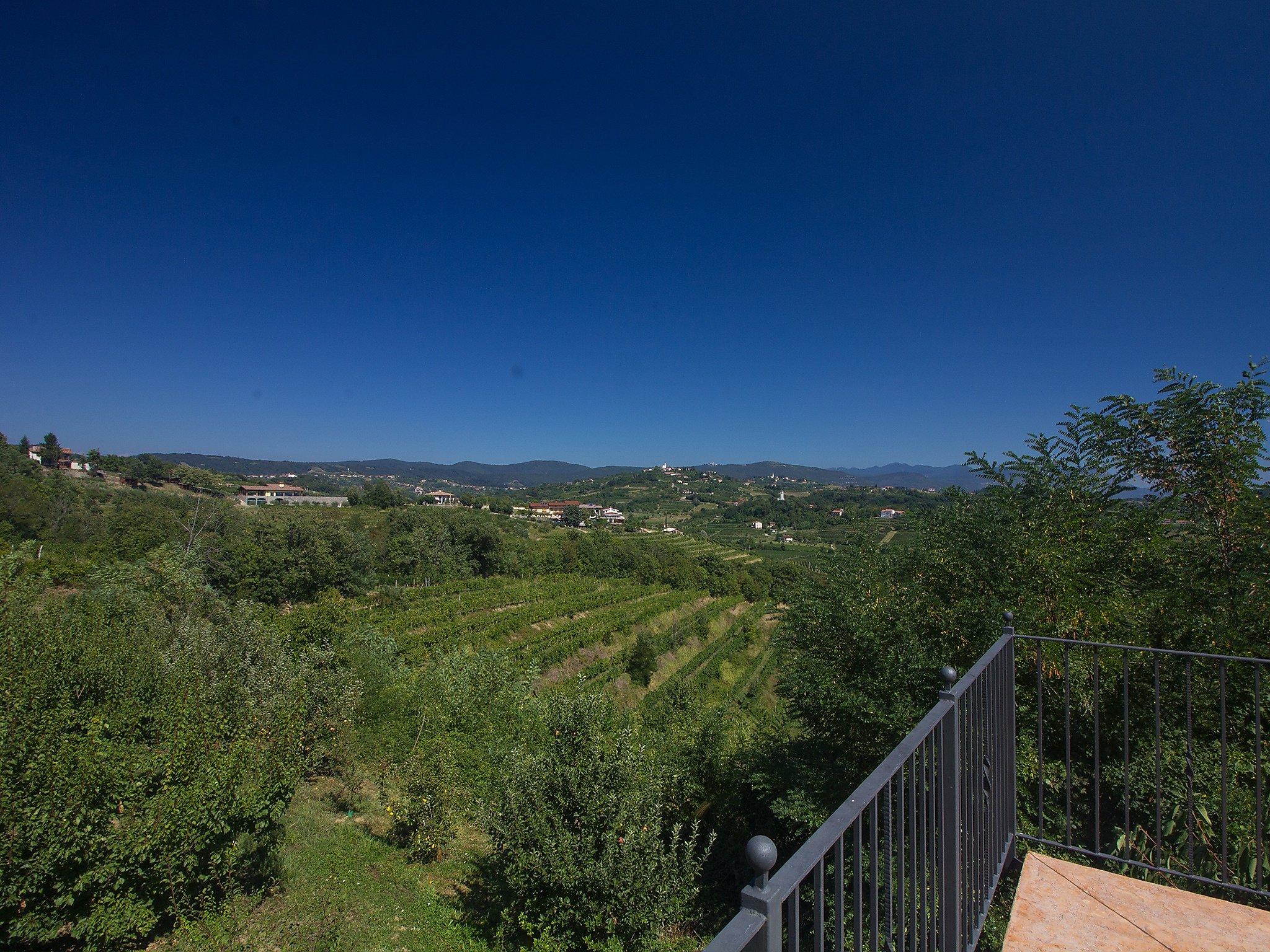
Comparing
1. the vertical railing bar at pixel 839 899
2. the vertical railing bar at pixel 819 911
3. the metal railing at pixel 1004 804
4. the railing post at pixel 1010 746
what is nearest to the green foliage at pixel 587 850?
the metal railing at pixel 1004 804

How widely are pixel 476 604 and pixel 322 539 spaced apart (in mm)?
13065

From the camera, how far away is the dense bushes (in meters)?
6.80

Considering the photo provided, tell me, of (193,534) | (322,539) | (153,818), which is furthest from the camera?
(322,539)

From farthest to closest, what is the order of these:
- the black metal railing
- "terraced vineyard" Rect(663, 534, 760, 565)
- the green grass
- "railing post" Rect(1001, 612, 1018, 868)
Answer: "terraced vineyard" Rect(663, 534, 760, 565)
the green grass
the black metal railing
"railing post" Rect(1001, 612, 1018, 868)

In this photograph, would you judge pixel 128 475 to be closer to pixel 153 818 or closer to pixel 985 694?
pixel 153 818

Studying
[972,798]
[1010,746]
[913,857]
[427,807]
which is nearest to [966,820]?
[972,798]

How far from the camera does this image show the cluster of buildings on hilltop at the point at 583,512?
10806 centimetres

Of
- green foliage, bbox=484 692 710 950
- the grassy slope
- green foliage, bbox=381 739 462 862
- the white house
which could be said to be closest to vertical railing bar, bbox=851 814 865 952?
green foliage, bbox=484 692 710 950

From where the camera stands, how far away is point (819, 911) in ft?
4.16

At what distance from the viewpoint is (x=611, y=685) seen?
111 ft

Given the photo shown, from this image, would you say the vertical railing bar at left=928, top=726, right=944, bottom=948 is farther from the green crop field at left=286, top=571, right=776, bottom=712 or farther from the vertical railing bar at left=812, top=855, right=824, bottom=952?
the green crop field at left=286, top=571, right=776, bottom=712

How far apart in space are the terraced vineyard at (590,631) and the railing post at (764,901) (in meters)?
24.3

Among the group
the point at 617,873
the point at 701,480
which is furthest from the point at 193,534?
the point at 701,480

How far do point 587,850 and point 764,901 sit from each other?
28.7 ft
